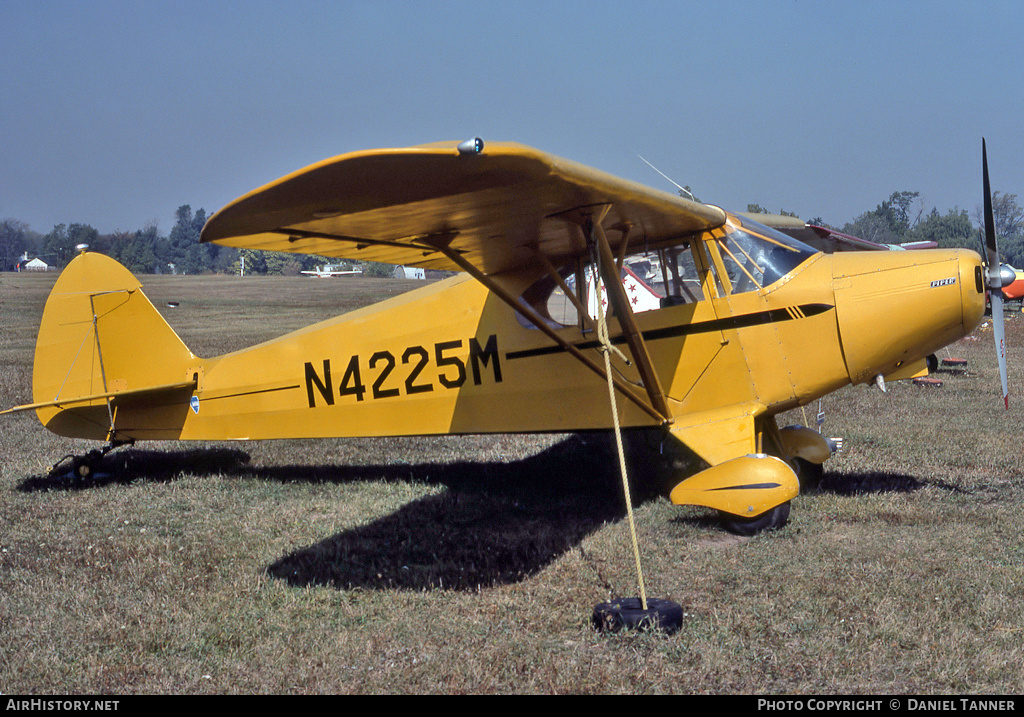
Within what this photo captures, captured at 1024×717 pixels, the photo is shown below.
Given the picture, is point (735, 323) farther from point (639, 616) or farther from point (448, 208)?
point (639, 616)

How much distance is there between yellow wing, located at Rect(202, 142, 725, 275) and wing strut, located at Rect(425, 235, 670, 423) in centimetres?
20

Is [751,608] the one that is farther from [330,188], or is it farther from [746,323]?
[330,188]

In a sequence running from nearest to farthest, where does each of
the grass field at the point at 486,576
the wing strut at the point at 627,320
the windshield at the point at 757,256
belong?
the grass field at the point at 486,576 → the wing strut at the point at 627,320 → the windshield at the point at 757,256

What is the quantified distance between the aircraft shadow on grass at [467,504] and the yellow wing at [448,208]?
213 cm

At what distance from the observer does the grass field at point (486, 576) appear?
3896 millimetres

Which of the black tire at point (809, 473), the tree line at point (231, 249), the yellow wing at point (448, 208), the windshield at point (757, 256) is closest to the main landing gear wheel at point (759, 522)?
the black tire at point (809, 473)

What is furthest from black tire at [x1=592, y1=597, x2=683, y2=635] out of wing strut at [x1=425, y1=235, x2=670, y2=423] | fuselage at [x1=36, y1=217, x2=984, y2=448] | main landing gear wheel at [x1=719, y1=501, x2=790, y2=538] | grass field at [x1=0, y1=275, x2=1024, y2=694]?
fuselage at [x1=36, y1=217, x2=984, y2=448]

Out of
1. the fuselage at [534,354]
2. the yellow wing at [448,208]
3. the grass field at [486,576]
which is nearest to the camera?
the yellow wing at [448,208]

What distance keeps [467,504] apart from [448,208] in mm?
3146

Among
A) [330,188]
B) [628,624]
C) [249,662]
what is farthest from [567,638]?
[330,188]

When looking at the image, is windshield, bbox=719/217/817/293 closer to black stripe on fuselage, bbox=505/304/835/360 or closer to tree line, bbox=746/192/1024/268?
black stripe on fuselage, bbox=505/304/835/360

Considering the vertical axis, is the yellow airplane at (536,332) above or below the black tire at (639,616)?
above

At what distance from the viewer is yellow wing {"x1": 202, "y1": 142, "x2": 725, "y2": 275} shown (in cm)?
379

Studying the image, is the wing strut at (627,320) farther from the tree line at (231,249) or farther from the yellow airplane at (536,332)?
the tree line at (231,249)
